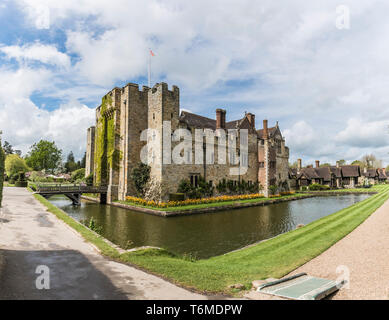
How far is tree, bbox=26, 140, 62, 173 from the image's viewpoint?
62.4 meters

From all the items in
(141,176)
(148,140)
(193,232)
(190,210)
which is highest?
(148,140)

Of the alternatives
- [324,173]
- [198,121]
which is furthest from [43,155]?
[324,173]

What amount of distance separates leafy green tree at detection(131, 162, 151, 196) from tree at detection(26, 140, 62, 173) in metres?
50.1

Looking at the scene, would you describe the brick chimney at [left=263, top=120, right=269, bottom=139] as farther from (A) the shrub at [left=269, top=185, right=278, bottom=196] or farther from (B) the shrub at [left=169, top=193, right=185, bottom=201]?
(B) the shrub at [left=169, top=193, right=185, bottom=201]

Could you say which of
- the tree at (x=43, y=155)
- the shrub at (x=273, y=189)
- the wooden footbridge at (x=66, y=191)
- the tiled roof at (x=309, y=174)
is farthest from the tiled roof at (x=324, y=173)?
the tree at (x=43, y=155)

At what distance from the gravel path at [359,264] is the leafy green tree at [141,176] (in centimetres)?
2019

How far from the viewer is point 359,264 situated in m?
6.57

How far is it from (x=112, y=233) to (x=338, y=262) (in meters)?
11.3

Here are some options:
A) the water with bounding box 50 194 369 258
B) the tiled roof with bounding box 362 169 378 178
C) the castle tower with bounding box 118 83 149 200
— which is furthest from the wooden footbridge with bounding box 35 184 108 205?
the tiled roof with bounding box 362 169 378 178

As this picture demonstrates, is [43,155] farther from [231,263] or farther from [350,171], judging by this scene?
[350,171]

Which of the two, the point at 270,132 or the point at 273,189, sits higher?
the point at 270,132

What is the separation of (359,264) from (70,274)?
7809mm

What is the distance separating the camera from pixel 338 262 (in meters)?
6.95

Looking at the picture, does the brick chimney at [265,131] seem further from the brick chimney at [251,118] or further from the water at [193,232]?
the water at [193,232]
